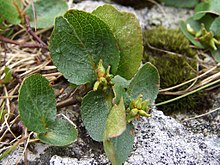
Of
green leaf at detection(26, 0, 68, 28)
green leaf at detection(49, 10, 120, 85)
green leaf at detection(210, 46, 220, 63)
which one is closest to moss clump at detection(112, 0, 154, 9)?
green leaf at detection(26, 0, 68, 28)

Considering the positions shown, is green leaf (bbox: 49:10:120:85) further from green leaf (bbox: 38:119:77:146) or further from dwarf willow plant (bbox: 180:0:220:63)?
dwarf willow plant (bbox: 180:0:220:63)

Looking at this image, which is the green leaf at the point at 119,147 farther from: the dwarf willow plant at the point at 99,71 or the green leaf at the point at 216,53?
the green leaf at the point at 216,53

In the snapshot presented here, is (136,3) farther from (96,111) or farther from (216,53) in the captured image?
(96,111)

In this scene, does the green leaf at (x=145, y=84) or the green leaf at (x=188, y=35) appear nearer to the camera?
the green leaf at (x=145, y=84)

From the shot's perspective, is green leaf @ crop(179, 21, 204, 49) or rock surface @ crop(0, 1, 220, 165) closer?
rock surface @ crop(0, 1, 220, 165)

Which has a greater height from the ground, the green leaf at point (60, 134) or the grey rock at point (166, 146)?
the green leaf at point (60, 134)

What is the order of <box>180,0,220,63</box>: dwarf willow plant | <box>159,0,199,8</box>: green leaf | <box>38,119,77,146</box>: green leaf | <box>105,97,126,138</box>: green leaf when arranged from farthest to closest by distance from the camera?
1. <box>159,0,199,8</box>: green leaf
2. <box>180,0,220,63</box>: dwarf willow plant
3. <box>38,119,77,146</box>: green leaf
4. <box>105,97,126,138</box>: green leaf

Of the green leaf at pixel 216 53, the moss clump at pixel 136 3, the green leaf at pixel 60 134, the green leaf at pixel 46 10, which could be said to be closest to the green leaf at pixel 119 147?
the green leaf at pixel 60 134
